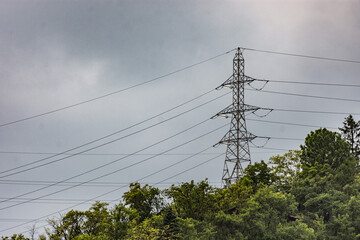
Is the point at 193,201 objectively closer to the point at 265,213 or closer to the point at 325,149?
the point at 265,213

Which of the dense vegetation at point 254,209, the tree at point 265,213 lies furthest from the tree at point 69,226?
the tree at point 265,213

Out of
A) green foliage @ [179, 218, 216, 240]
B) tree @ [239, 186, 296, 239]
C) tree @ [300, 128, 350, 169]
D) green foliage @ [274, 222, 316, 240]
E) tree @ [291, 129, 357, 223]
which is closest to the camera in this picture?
green foliage @ [179, 218, 216, 240]

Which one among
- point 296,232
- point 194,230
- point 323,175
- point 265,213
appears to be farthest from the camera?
point 323,175

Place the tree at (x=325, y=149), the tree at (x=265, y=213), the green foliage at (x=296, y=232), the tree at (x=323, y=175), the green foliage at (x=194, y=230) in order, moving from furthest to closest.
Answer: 1. the tree at (x=325, y=149)
2. the tree at (x=323, y=175)
3. the tree at (x=265, y=213)
4. the green foliage at (x=296, y=232)
5. the green foliage at (x=194, y=230)

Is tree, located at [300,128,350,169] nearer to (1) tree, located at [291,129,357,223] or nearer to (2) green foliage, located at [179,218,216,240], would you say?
(1) tree, located at [291,129,357,223]

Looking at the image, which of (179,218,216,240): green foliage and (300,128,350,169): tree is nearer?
(179,218,216,240): green foliage

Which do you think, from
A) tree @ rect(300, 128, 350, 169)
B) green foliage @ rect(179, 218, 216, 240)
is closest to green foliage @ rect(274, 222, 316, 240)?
green foliage @ rect(179, 218, 216, 240)

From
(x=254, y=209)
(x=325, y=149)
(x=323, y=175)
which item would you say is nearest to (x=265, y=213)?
(x=254, y=209)

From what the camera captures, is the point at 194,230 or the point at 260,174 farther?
the point at 260,174

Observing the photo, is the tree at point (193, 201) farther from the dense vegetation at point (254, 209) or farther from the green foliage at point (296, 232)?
the green foliage at point (296, 232)

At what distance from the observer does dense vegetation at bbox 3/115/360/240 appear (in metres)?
52.9

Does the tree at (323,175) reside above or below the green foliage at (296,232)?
above

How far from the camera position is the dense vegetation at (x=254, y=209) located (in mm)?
52875

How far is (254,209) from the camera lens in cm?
5503
